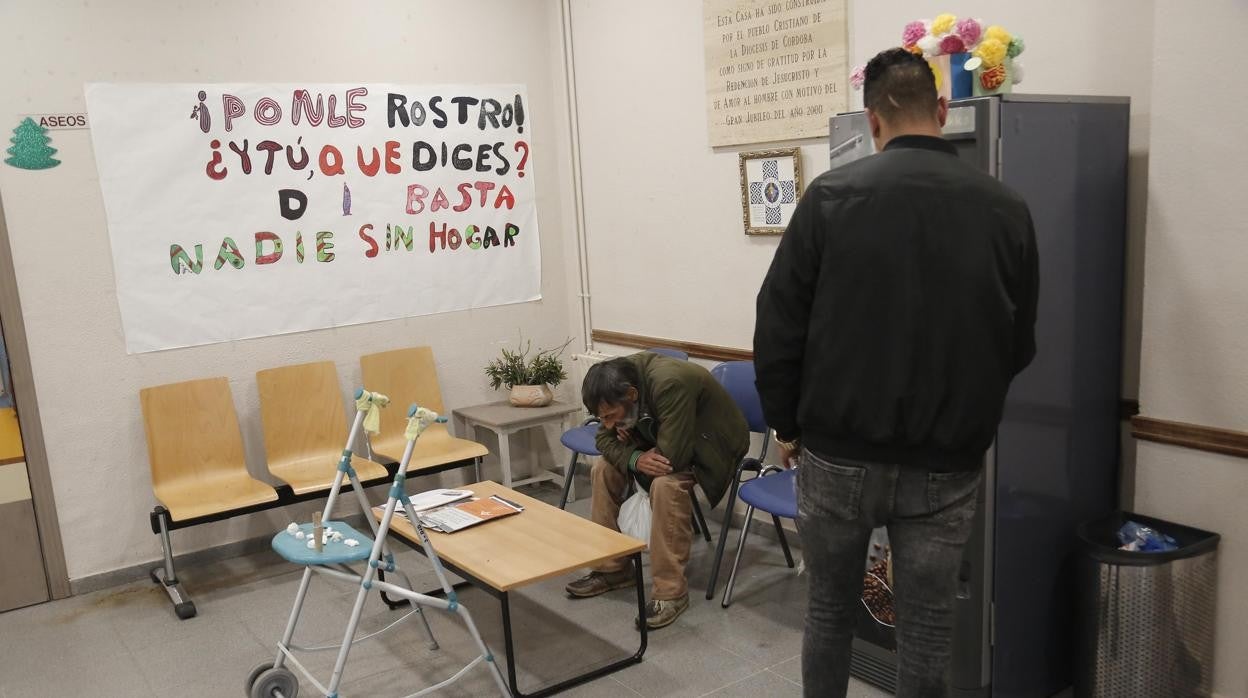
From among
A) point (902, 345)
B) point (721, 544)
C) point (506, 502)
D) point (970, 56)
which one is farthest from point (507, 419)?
point (902, 345)

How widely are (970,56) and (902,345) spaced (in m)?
1.07

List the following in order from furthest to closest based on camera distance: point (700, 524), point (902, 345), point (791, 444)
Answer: point (700, 524), point (791, 444), point (902, 345)

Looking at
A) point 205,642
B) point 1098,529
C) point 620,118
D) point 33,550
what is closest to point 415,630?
point 205,642

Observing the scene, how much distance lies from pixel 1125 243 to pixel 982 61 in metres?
0.77

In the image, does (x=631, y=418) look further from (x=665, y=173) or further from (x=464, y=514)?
(x=665, y=173)


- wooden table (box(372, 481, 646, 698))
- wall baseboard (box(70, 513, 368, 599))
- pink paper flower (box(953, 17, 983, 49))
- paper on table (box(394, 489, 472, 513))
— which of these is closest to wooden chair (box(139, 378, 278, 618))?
wall baseboard (box(70, 513, 368, 599))

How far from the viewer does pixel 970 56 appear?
8.41 feet

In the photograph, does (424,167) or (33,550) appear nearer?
(33,550)

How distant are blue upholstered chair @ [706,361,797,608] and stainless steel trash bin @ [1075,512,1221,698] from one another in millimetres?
856

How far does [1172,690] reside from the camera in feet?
8.54

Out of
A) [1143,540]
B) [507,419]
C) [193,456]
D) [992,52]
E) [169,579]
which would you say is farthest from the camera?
[507,419]

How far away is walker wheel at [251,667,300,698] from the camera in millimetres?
2914

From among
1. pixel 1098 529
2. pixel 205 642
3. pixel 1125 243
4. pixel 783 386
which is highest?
pixel 1125 243

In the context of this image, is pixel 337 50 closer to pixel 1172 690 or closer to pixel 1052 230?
pixel 1052 230
